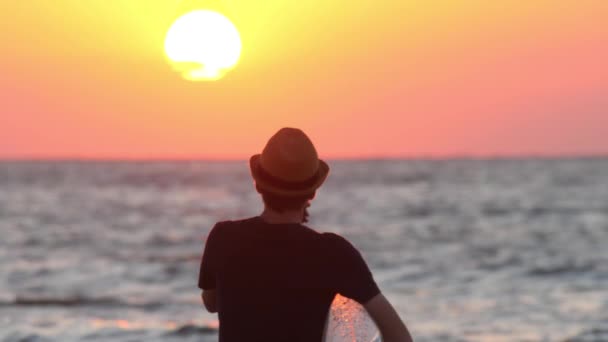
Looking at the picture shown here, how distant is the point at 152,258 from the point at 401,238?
7249mm

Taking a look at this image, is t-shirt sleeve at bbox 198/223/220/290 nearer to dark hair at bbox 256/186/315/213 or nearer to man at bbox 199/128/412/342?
man at bbox 199/128/412/342

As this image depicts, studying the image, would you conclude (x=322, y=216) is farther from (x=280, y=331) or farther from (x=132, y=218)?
(x=280, y=331)

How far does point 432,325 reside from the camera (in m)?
12.2

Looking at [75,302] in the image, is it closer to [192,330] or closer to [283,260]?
[192,330]

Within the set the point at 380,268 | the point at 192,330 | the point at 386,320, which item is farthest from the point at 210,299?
the point at 380,268

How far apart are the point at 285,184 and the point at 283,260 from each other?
26 cm

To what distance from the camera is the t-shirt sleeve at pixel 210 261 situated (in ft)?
12.5

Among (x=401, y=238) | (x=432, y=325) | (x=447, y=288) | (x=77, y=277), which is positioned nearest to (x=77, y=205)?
(x=401, y=238)

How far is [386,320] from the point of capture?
3533mm

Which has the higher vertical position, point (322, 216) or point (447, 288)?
point (322, 216)

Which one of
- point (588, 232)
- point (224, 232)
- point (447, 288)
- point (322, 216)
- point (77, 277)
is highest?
point (322, 216)

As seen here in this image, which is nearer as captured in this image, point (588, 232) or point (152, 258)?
point (152, 258)

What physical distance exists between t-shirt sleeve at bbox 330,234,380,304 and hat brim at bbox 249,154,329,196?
0.62ft

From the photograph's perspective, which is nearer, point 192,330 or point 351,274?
point 351,274
